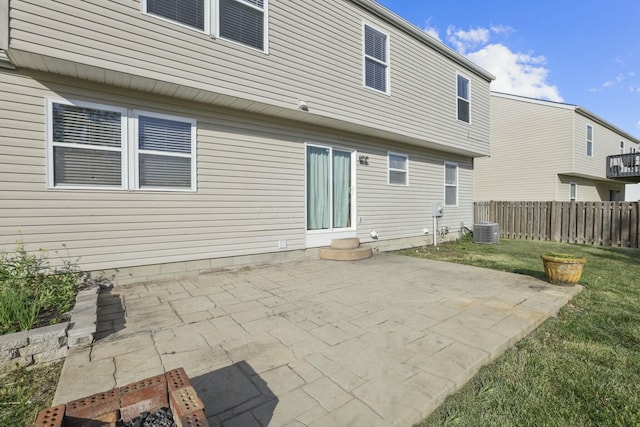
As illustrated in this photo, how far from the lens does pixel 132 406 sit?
148 centimetres

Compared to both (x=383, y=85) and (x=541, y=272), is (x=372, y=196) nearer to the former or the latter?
(x=383, y=85)

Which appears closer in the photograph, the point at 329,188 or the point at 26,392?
the point at 26,392

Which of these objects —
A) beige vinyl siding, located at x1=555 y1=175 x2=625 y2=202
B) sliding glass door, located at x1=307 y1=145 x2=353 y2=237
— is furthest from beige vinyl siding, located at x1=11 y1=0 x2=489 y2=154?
beige vinyl siding, located at x1=555 y1=175 x2=625 y2=202

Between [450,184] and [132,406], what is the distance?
34.7 feet

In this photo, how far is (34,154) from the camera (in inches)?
154

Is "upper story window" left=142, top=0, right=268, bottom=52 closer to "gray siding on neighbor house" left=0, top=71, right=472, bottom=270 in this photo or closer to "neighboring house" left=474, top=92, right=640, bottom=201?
"gray siding on neighbor house" left=0, top=71, right=472, bottom=270

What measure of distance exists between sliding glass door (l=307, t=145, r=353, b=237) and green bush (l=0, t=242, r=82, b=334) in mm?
4147

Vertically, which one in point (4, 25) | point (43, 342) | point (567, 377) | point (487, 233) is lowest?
point (567, 377)

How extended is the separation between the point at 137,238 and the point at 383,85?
242 inches

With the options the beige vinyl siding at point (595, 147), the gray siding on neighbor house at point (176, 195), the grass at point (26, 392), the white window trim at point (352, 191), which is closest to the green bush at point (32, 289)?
the gray siding on neighbor house at point (176, 195)

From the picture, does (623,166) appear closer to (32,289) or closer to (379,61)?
(379,61)

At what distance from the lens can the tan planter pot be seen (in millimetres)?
4445

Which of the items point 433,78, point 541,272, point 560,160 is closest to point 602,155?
point 560,160

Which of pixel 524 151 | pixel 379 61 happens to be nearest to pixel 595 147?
pixel 524 151
